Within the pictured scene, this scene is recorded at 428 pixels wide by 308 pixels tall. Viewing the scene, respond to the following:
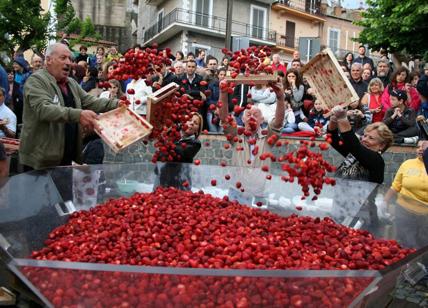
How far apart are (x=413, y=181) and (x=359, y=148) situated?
4.50ft

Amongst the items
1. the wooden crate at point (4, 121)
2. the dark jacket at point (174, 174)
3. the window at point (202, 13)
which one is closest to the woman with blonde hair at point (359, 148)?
the dark jacket at point (174, 174)

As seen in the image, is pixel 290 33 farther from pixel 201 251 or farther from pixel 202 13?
pixel 201 251

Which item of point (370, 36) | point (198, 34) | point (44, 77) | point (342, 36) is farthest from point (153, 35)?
point (44, 77)

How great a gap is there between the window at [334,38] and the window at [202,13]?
41.9ft

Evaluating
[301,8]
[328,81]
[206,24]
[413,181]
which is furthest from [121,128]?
[301,8]

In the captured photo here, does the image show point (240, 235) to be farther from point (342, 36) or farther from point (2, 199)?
point (342, 36)

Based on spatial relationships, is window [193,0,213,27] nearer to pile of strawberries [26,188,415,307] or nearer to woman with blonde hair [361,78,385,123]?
woman with blonde hair [361,78,385,123]

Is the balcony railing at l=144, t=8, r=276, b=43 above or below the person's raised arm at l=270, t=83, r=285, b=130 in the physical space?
above

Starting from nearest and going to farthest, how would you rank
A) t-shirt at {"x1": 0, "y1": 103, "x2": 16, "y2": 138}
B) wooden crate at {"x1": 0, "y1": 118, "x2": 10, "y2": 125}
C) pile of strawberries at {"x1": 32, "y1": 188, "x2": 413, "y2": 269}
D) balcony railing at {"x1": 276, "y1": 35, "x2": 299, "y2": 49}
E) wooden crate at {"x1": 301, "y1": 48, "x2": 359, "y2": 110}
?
pile of strawberries at {"x1": 32, "y1": 188, "x2": 413, "y2": 269} < wooden crate at {"x1": 301, "y1": 48, "x2": 359, "y2": 110} < wooden crate at {"x1": 0, "y1": 118, "x2": 10, "y2": 125} < t-shirt at {"x1": 0, "y1": 103, "x2": 16, "y2": 138} < balcony railing at {"x1": 276, "y1": 35, "x2": 299, "y2": 49}

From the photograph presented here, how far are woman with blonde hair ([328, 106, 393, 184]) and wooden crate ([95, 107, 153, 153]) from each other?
118cm

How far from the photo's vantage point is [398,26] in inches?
733

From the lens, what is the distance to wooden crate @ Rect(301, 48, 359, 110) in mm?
3055

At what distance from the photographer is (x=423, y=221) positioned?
2.70 meters

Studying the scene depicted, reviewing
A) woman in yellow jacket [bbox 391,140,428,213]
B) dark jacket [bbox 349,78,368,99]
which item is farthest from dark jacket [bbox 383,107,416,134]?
woman in yellow jacket [bbox 391,140,428,213]
